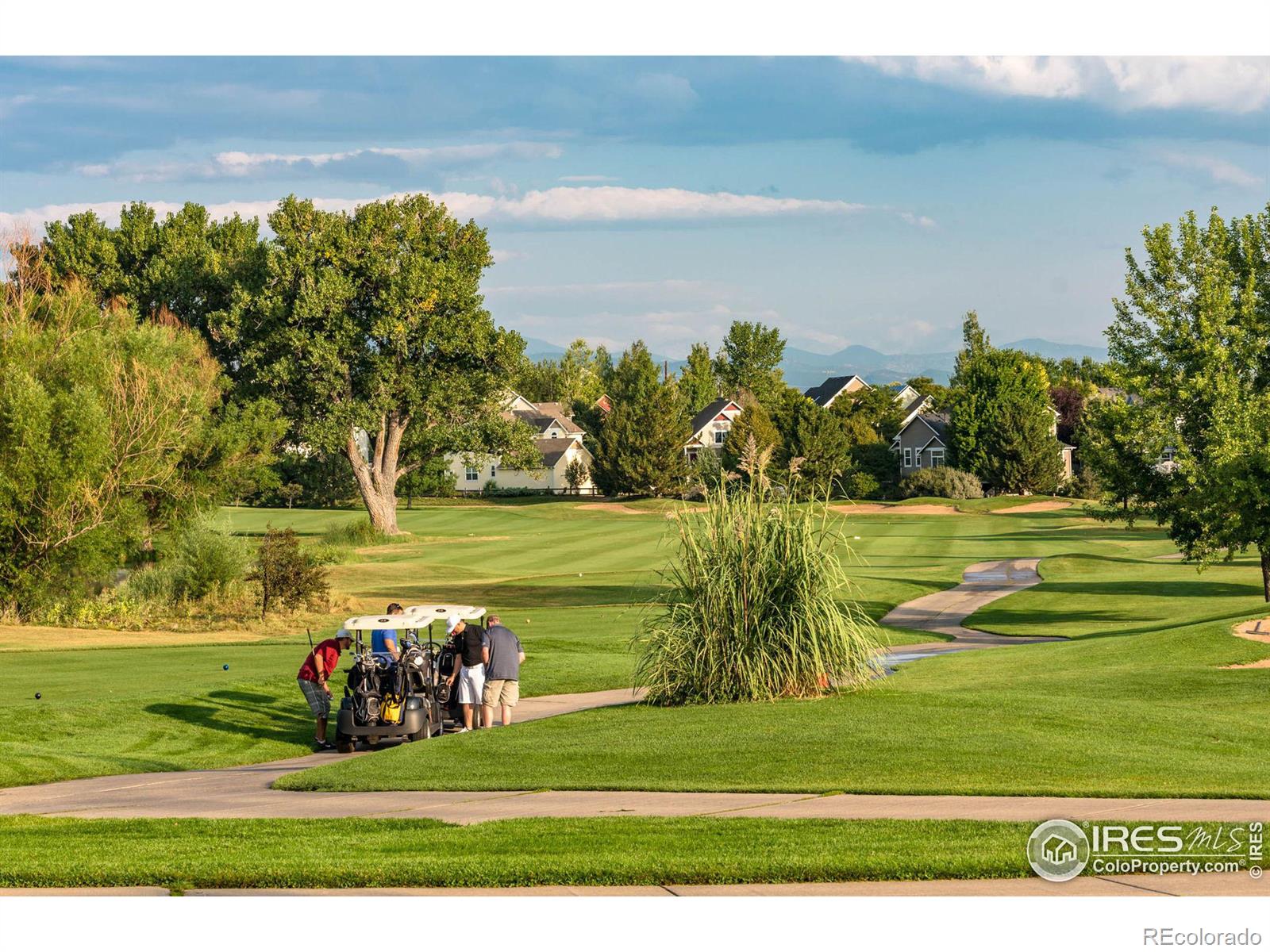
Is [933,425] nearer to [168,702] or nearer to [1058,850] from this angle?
[168,702]

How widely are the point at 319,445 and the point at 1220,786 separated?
56.3 meters

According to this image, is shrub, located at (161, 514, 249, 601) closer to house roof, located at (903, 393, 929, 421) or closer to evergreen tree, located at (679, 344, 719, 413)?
house roof, located at (903, 393, 929, 421)

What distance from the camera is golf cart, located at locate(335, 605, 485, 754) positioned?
55.5 ft

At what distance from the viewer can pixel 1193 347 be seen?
101ft

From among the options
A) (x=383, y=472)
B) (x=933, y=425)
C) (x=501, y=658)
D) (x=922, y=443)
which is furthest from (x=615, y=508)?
(x=501, y=658)

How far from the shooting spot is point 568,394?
14800cm

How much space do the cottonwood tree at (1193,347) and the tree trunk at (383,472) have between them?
41.8m

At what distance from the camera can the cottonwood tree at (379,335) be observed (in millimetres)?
62781

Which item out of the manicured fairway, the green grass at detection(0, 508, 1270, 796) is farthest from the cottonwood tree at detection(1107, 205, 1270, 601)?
the manicured fairway

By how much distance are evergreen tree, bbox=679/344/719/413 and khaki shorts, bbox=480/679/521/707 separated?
11697 cm

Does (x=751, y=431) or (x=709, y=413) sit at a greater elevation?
(x=709, y=413)

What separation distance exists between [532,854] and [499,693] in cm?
908

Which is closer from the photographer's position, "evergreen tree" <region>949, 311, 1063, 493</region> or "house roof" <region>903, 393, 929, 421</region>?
"evergreen tree" <region>949, 311, 1063, 493</region>

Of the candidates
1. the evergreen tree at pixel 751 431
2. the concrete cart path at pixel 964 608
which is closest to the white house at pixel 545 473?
the evergreen tree at pixel 751 431
